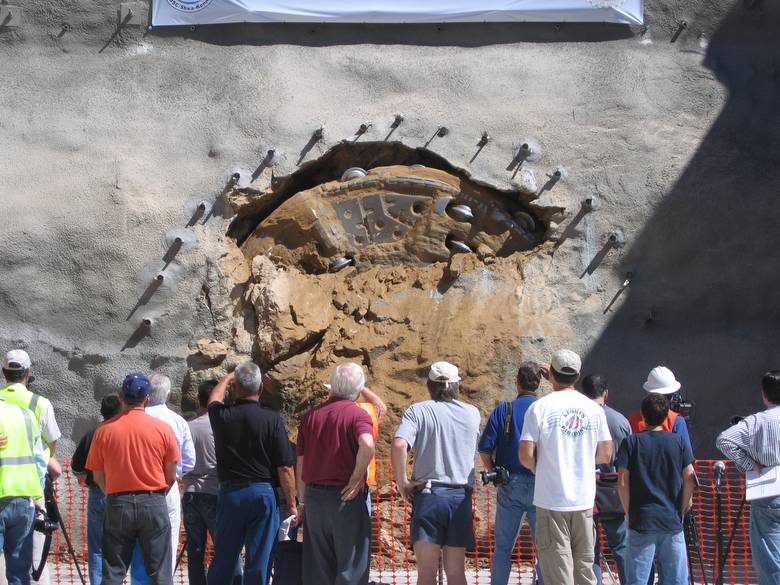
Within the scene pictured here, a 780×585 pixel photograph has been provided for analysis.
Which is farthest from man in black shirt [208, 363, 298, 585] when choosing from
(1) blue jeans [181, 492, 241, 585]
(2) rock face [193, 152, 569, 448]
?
(2) rock face [193, 152, 569, 448]

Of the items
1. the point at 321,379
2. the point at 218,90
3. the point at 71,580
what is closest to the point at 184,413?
the point at 321,379

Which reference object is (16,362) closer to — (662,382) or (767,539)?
(662,382)

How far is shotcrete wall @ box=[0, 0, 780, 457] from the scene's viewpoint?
9.22 m

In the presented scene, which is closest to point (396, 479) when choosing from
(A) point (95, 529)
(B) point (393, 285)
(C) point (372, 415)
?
(C) point (372, 415)

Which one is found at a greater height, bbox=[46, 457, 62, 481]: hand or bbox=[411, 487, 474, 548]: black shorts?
bbox=[46, 457, 62, 481]: hand

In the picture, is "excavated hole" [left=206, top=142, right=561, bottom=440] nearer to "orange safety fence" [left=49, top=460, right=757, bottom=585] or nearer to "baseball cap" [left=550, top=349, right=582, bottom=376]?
"orange safety fence" [left=49, top=460, right=757, bottom=585]

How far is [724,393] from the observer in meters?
9.13

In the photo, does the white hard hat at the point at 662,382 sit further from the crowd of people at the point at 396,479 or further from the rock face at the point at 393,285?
the rock face at the point at 393,285

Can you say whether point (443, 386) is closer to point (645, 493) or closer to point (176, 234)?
point (645, 493)

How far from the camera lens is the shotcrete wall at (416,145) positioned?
30.2ft

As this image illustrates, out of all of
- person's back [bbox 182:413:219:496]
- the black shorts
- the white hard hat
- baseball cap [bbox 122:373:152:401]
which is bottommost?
the black shorts

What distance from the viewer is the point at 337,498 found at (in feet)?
16.8

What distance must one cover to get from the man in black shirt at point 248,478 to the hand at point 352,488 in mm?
402

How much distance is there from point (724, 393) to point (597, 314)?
4.50 feet
